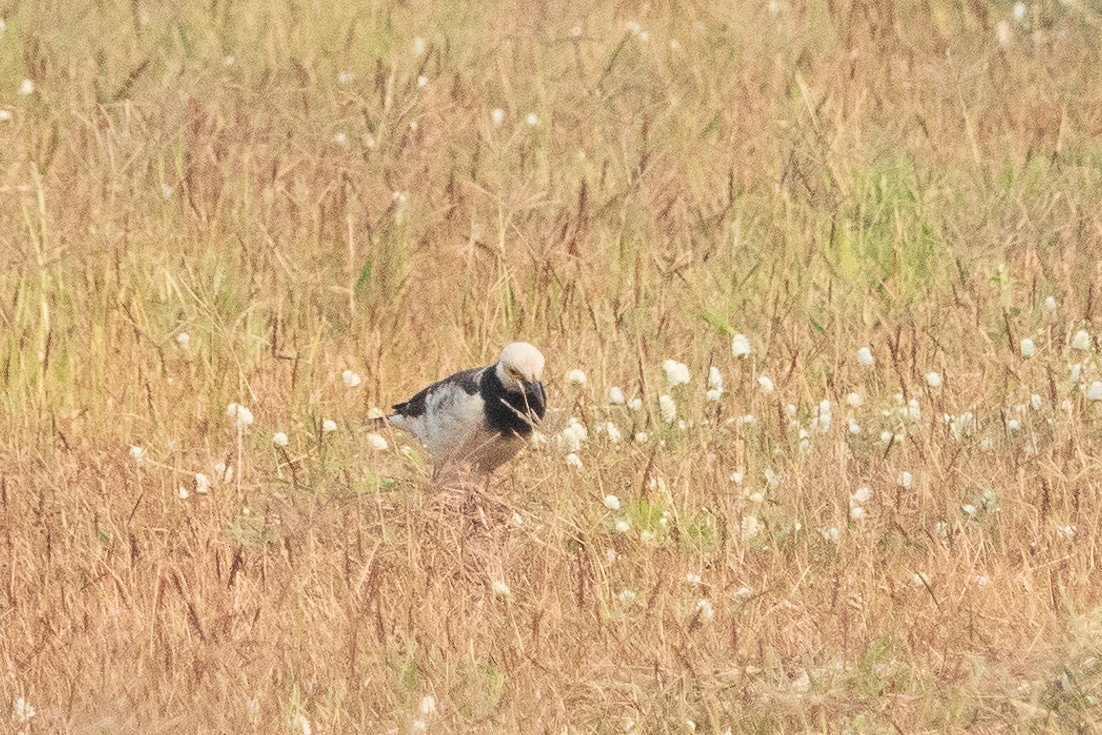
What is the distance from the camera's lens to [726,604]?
4.52 metres

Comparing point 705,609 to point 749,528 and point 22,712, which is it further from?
point 22,712

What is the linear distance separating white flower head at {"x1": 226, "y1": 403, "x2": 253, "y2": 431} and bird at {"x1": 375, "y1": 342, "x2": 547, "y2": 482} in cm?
43

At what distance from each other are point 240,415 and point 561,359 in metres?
1.20

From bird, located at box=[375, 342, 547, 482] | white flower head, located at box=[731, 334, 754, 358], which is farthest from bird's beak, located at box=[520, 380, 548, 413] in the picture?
white flower head, located at box=[731, 334, 754, 358]

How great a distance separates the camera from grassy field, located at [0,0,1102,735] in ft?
13.9

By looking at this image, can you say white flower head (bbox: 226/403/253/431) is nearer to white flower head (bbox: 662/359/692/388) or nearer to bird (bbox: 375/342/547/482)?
bird (bbox: 375/342/547/482)

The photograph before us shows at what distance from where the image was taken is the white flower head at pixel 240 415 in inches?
219

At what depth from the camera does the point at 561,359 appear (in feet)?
20.5

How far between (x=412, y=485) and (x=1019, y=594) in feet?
6.19

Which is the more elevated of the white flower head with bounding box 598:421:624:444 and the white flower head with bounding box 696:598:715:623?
the white flower head with bounding box 696:598:715:623

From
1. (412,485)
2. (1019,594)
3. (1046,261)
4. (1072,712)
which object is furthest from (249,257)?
(1072,712)

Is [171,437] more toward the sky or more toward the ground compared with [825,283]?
more toward the ground

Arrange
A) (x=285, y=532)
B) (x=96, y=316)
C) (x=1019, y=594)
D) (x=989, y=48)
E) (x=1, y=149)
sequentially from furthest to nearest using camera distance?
(x=989, y=48), (x=1, y=149), (x=96, y=316), (x=285, y=532), (x=1019, y=594)

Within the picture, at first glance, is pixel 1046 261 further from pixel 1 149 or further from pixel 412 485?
pixel 1 149
